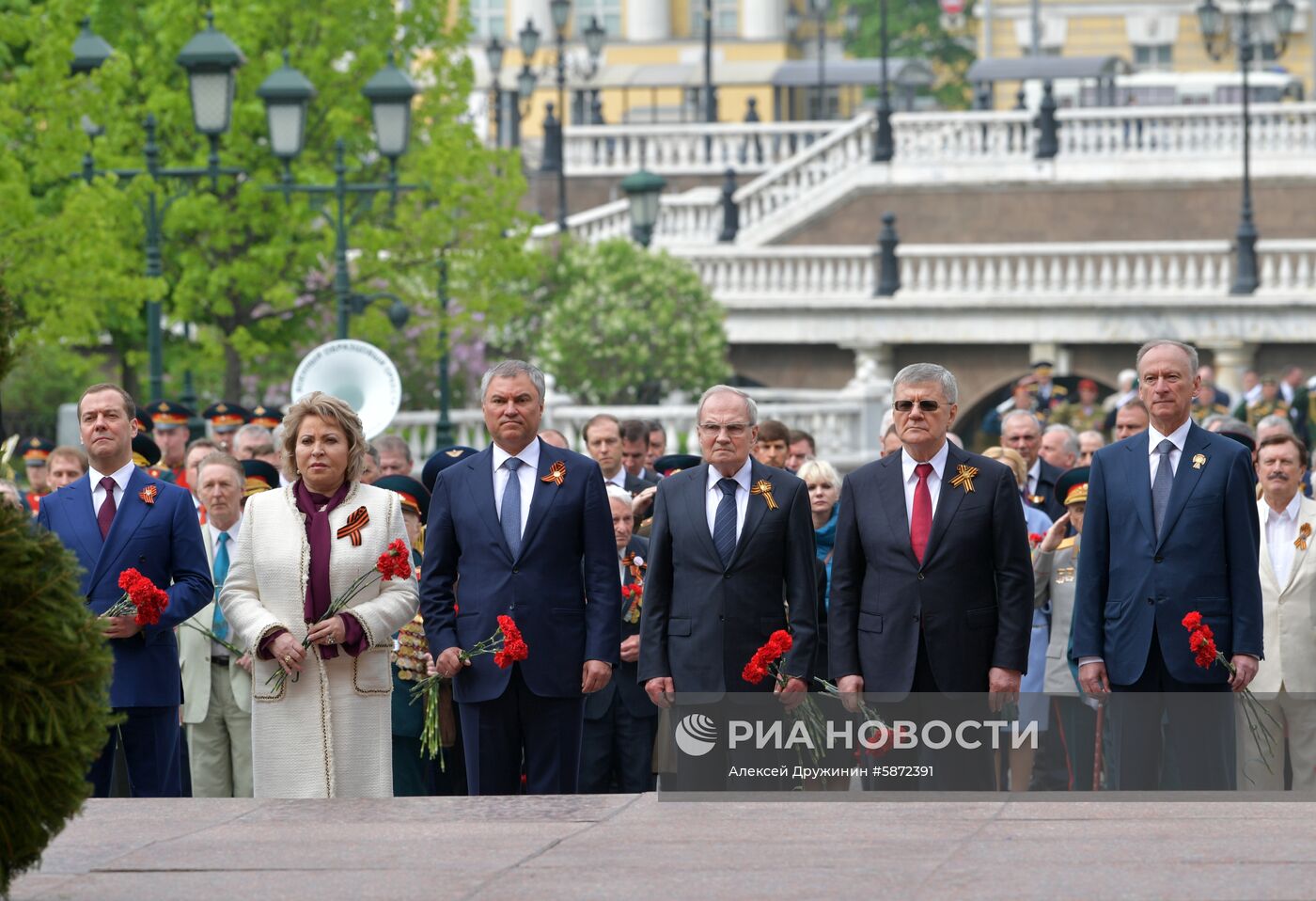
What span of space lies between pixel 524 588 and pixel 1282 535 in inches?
128

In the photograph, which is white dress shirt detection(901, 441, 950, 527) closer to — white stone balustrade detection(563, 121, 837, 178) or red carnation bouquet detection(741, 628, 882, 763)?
red carnation bouquet detection(741, 628, 882, 763)

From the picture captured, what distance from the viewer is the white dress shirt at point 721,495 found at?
33.3ft

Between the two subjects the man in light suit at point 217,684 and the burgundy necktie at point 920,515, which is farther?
the man in light suit at point 217,684

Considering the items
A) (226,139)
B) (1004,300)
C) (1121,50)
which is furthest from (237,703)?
(1121,50)

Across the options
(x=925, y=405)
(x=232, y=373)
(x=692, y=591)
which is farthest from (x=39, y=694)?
(x=232, y=373)

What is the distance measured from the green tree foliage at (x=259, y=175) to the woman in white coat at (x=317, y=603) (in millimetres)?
15753

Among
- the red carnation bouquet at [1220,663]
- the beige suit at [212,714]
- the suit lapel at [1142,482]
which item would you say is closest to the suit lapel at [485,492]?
the beige suit at [212,714]

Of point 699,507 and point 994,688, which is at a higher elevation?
point 699,507

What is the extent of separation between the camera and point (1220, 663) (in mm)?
9906

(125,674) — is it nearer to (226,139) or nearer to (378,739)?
(378,739)

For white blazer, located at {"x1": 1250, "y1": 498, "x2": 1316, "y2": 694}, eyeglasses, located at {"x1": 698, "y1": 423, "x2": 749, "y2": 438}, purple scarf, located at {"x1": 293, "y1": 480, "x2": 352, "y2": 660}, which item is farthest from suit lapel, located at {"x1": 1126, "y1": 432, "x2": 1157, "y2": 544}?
purple scarf, located at {"x1": 293, "y1": 480, "x2": 352, "y2": 660}

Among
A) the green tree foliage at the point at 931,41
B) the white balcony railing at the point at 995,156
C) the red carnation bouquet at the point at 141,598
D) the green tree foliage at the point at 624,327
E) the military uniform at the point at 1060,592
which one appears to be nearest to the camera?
the red carnation bouquet at the point at 141,598

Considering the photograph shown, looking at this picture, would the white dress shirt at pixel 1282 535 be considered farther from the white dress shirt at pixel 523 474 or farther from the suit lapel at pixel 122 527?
the suit lapel at pixel 122 527

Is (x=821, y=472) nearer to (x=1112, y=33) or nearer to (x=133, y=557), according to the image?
(x=133, y=557)
